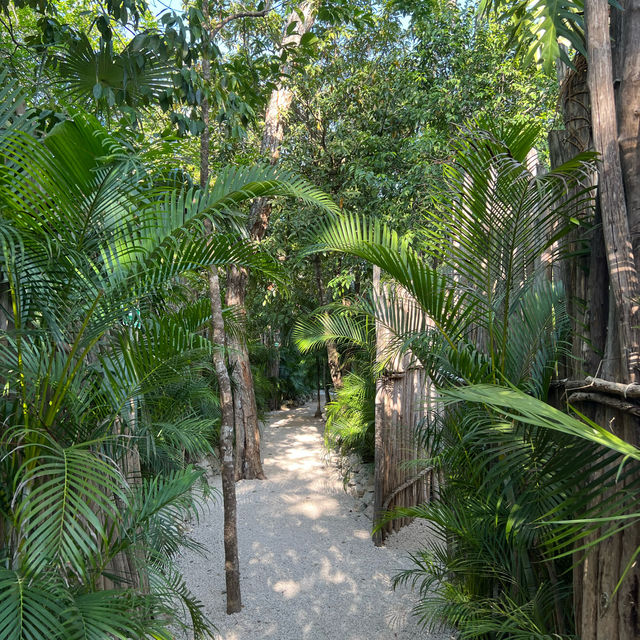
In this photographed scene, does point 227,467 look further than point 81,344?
Yes

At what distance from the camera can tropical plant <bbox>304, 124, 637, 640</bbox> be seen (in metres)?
1.70

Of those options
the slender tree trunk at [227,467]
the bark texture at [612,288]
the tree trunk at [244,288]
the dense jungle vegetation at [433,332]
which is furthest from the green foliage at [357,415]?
the bark texture at [612,288]

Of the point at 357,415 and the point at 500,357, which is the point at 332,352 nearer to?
the point at 357,415

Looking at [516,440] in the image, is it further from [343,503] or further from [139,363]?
[343,503]

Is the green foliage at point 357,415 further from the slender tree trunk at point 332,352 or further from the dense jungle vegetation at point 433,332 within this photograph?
the dense jungle vegetation at point 433,332

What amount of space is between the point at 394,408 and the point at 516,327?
2.31 m

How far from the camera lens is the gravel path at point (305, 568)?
327 cm

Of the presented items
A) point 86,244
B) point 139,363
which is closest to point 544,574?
point 139,363

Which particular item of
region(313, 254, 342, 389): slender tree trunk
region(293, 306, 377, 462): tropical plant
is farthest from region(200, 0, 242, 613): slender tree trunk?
region(313, 254, 342, 389): slender tree trunk

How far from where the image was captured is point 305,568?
158 inches

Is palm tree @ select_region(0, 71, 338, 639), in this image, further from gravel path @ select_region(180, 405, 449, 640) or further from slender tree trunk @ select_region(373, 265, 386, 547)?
slender tree trunk @ select_region(373, 265, 386, 547)

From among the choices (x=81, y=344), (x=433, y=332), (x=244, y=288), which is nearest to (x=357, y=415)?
(x=244, y=288)

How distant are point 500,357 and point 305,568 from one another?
2.79 metres

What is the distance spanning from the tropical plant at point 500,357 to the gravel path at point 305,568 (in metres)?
1.04
